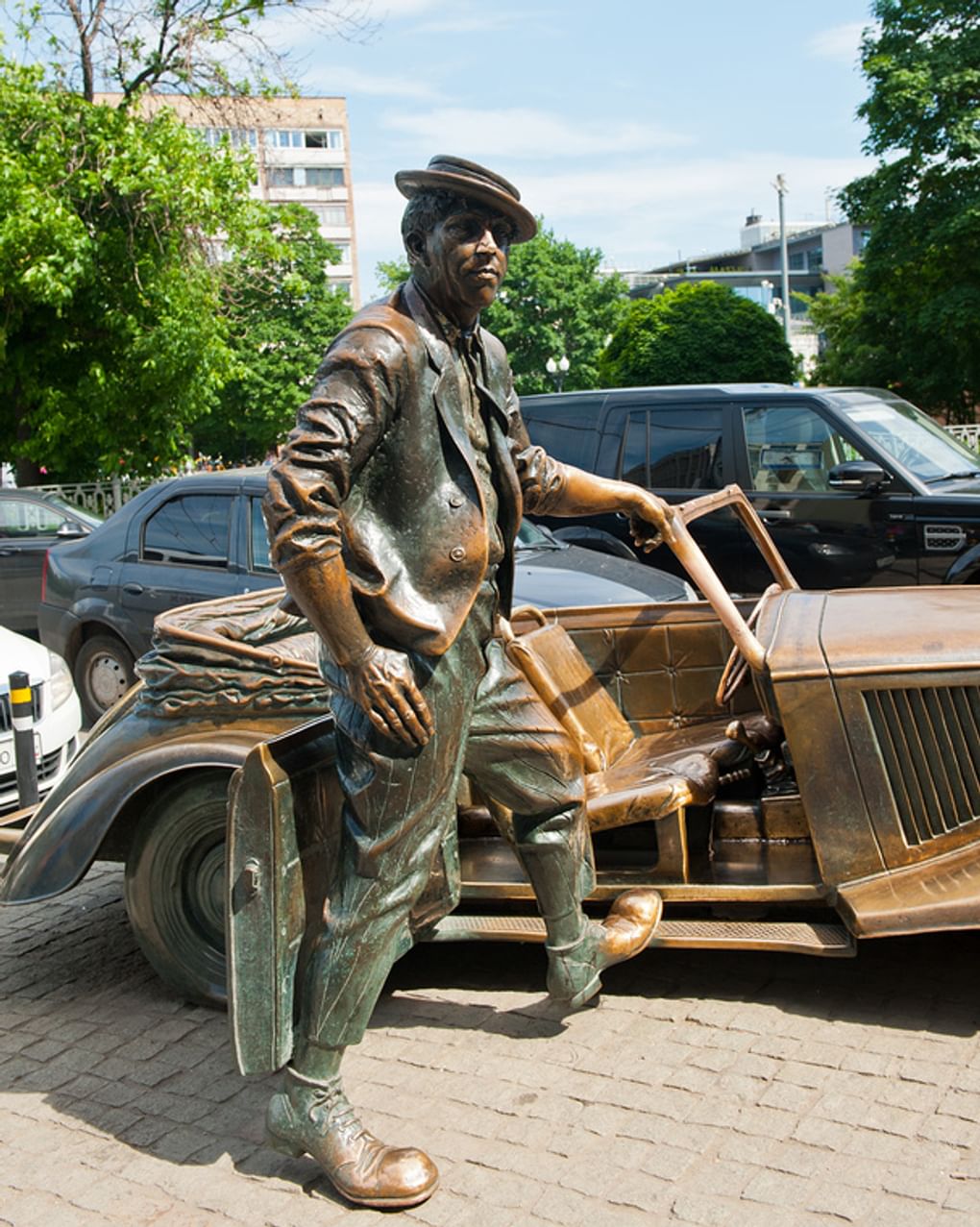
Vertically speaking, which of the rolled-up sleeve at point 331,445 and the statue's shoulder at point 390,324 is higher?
the statue's shoulder at point 390,324

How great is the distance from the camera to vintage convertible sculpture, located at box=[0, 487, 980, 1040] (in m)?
3.26

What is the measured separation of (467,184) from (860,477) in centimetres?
616

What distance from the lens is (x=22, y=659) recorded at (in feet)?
21.8

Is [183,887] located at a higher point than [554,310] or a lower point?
lower

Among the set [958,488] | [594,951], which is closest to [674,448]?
[958,488]

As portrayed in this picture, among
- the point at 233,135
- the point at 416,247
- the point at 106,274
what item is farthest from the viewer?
the point at 233,135

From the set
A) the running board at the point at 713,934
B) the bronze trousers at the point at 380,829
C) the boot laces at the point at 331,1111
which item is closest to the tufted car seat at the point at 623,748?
A: the running board at the point at 713,934

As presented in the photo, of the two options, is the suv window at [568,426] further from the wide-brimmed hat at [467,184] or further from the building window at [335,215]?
the building window at [335,215]

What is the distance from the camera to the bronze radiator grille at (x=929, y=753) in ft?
11.5

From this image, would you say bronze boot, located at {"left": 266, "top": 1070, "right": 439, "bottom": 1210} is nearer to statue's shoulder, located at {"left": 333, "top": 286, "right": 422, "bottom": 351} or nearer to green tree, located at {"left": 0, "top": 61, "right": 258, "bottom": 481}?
statue's shoulder, located at {"left": 333, "top": 286, "right": 422, "bottom": 351}

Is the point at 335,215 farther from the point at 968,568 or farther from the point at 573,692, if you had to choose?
the point at 573,692

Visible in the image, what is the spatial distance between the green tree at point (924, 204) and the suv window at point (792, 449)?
18.8 meters

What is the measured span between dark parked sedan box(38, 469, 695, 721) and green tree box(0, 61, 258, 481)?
7167 mm

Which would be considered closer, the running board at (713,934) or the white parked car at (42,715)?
the running board at (713,934)
